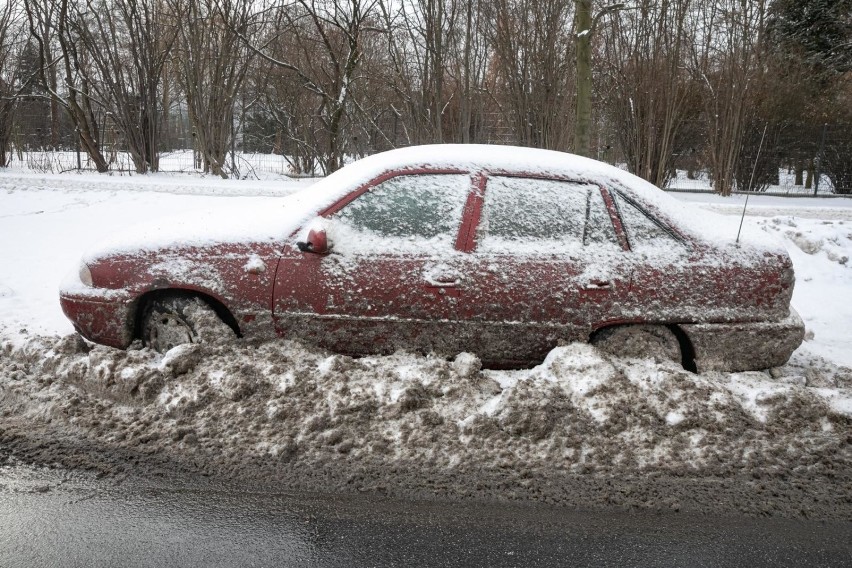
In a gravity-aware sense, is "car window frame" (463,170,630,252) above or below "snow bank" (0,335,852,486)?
above

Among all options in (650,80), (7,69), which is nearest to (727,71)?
(650,80)

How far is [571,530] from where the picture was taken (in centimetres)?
304

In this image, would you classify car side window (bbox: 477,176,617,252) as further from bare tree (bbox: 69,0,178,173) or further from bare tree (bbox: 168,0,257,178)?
bare tree (bbox: 69,0,178,173)

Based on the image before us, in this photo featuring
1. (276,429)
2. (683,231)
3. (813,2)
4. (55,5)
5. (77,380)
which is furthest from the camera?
(813,2)

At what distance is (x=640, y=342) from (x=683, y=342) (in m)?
0.35

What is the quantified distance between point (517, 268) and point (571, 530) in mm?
1868

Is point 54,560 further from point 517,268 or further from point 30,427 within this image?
Result: point 517,268

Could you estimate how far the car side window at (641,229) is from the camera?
459 cm

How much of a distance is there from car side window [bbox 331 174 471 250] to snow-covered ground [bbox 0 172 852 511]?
81 cm

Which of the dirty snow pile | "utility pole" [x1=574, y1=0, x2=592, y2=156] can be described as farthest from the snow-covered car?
"utility pole" [x1=574, y1=0, x2=592, y2=156]

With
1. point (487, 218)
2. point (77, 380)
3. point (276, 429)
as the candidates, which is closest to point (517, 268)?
point (487, 218)

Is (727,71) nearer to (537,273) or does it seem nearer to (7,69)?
(537,273)

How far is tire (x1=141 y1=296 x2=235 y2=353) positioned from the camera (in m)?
4.50

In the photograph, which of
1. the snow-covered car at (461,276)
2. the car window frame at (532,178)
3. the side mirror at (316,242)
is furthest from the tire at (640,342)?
the side mirror at (316,242)
